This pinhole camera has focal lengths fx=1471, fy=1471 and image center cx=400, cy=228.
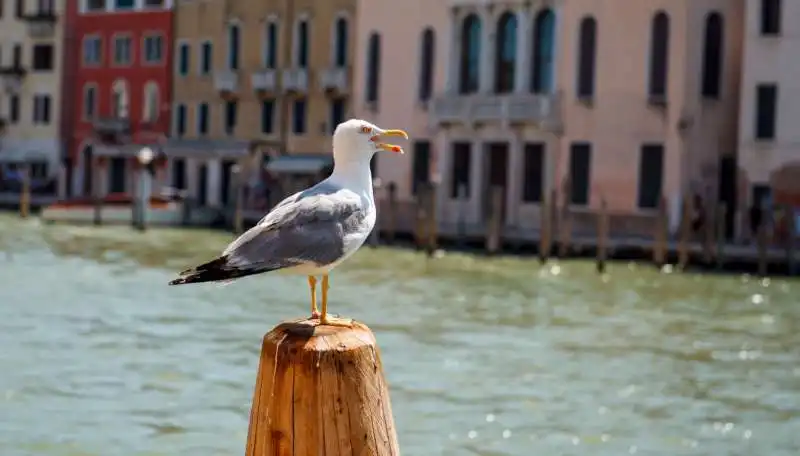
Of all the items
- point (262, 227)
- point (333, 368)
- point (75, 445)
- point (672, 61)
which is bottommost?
point (75, 445)

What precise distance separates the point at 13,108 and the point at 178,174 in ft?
25.3

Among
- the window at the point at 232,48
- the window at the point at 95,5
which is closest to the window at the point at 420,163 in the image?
the window at the point at 232,48

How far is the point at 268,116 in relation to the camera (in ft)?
113

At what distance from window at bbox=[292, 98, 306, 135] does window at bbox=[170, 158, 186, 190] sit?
4285 millimetres

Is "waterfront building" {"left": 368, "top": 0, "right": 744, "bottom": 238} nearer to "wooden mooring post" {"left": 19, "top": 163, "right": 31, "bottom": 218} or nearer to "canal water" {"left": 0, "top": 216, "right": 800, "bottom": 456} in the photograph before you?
"canal water" {"left": 0, "top": 216, "right": 800, "bottom": 456}

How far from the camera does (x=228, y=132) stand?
35656mm

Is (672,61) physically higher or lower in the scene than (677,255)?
higher

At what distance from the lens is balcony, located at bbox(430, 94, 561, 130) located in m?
27.0

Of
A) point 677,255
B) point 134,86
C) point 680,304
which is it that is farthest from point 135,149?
point 680,304

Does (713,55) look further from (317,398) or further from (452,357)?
(317,398)

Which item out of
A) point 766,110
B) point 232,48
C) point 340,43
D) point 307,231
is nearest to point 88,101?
point 232,48

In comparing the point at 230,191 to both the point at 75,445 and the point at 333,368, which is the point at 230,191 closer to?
the point at 75,445

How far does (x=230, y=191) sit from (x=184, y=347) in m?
23.3

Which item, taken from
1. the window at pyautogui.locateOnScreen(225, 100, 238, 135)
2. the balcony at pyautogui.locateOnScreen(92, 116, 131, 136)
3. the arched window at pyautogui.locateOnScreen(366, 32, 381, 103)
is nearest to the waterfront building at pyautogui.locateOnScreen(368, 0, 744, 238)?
the arched window at pyautogui.locateOnScreen(366, 32, 381, 103)
